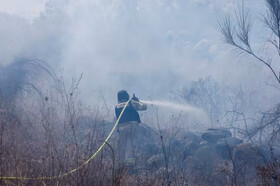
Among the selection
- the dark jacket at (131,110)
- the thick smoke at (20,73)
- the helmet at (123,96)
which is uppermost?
the thick smoke at (20,73)

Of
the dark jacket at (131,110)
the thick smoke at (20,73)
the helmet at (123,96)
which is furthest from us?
the thick smoke at (20,73)

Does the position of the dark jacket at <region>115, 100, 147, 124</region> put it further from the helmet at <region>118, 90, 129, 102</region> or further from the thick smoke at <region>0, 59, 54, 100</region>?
the thick smoke at <region>0, 59, 54, 100</region>

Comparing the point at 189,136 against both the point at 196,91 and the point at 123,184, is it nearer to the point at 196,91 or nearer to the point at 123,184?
the point at 123,184

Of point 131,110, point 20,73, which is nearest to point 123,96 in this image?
point 131,110

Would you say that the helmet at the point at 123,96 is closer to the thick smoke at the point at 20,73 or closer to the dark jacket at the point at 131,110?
the dark jacket at the point at 131,110

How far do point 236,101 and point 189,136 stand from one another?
2246 cm

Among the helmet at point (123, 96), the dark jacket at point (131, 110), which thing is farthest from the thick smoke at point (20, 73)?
the dark jacket at point (131, 110)

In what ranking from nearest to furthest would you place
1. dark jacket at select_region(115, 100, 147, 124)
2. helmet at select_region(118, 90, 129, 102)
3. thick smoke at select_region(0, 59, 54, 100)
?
dark jacket at select_region(115, 100, 147, 124), helmet at select_region(118, 90, 129, 102), thick smoke at select_region(0, 59, 54, 100)

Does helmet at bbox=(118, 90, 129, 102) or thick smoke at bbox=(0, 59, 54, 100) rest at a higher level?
thick smoke at bbox=(0, 59, 54, 100)

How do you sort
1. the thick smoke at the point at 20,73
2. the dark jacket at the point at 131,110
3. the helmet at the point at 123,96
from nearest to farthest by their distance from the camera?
the dark jacket at the point at 131,110 → the helmet at the point at 123,96 → the thick smoke at the point at 20,73

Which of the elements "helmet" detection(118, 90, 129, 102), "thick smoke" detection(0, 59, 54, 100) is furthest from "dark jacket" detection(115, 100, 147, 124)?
"thick smoke" detection(0, 59, 54, 100)

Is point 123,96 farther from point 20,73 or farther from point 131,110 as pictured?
point 20,73

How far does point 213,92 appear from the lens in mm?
30781

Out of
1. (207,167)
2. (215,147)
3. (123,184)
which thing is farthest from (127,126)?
(123,184)
